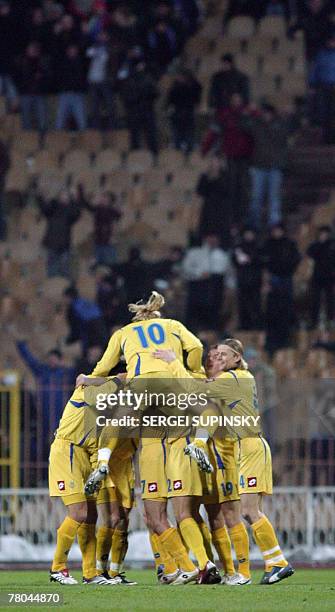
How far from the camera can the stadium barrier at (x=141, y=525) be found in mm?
18250

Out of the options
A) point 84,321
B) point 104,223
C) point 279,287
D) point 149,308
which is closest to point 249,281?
point 279,287

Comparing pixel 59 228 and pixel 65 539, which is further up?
pixel 59 228

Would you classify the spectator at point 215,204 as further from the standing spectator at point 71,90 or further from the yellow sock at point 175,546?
the yellow sock at point 175,546

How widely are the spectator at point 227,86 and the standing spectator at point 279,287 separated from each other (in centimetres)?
320

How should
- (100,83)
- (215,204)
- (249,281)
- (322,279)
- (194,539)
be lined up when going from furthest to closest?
(100,83), (215,204), (322,279), (249,281), (194,539)

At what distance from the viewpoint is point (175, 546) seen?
39.7 ft

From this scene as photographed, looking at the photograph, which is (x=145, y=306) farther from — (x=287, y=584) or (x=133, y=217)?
(x=133, y=217)

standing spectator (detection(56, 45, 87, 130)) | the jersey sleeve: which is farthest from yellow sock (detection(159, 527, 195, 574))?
standing spectator (detection(56, 45, 87, 130))

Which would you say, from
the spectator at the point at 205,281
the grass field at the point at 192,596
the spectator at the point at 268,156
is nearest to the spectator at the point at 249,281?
the spectator at the point at 205,281

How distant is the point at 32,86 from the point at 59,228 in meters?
3.33

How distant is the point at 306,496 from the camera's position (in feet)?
61.3

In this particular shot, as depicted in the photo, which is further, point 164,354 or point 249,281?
point 249,281

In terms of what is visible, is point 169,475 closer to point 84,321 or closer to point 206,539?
point 206,539

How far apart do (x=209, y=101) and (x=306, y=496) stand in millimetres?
→ 10335
